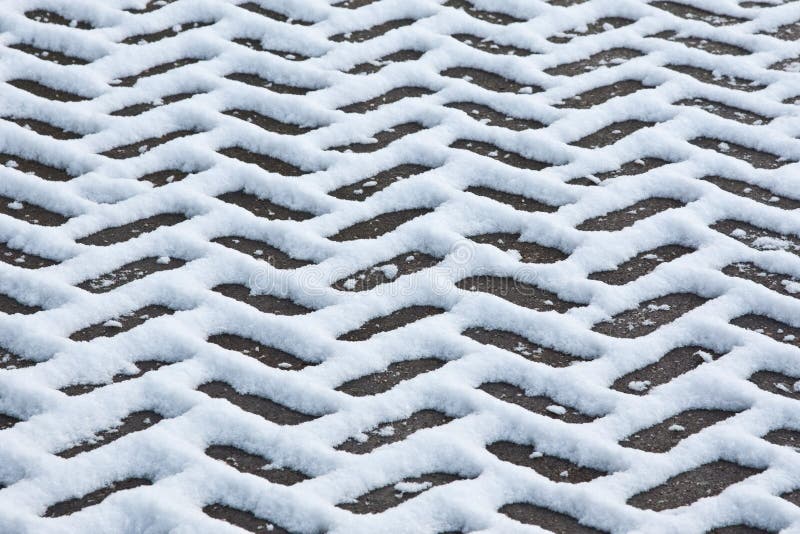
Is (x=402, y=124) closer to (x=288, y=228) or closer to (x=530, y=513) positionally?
(x=288, y=228)

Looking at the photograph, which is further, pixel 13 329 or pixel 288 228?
pixel 288 228

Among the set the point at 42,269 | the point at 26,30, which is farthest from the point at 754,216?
the point at 26,30

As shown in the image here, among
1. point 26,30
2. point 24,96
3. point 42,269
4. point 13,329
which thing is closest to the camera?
point 13,329

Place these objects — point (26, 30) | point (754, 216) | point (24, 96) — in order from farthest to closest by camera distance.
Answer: point (26, 30) → point (24, 96) → point (754, 216)

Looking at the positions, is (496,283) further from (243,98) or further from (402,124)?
(243,98)

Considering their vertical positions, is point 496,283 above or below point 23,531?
above

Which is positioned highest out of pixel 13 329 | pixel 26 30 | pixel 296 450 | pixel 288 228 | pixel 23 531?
pixel 26 30
